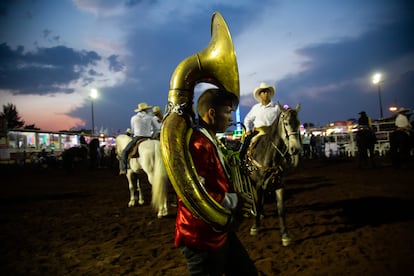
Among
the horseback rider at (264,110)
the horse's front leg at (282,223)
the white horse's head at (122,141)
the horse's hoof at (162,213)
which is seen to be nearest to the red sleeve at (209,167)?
the horse's front leg at (282,223)

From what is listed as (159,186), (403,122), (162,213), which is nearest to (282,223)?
(159,186)

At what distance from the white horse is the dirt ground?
457 millimetres

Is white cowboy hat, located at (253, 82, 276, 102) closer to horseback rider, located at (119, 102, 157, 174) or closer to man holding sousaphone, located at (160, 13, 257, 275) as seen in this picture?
horseback rider, located at (119, 102, 157, 174)

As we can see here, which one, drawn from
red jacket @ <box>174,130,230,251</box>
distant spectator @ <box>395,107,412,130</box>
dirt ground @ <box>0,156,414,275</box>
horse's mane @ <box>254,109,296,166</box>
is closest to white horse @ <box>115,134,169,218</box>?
dirt ground @ <box>0,156,414,275</box>

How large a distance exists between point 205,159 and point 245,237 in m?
3.58

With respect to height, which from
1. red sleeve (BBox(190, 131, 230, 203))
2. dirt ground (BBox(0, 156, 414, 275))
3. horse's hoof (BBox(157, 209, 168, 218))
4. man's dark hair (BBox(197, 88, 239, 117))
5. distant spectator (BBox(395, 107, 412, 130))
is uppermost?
distant spectator (BBox(395, 107, 412, 130))

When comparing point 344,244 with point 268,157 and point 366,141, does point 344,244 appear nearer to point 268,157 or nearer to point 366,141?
point 268,157

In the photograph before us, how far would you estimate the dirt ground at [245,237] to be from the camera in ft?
11.5

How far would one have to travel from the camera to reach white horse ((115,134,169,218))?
535 cm

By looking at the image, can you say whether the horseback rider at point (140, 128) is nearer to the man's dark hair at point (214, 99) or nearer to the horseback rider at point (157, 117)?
the horseback rider at point (157, 117)

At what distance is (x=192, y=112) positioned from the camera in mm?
1674

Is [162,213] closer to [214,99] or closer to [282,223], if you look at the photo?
[282,223]

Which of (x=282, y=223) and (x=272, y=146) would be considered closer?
(x=282, y=223)

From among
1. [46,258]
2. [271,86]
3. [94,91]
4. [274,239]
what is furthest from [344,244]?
[94,91]
